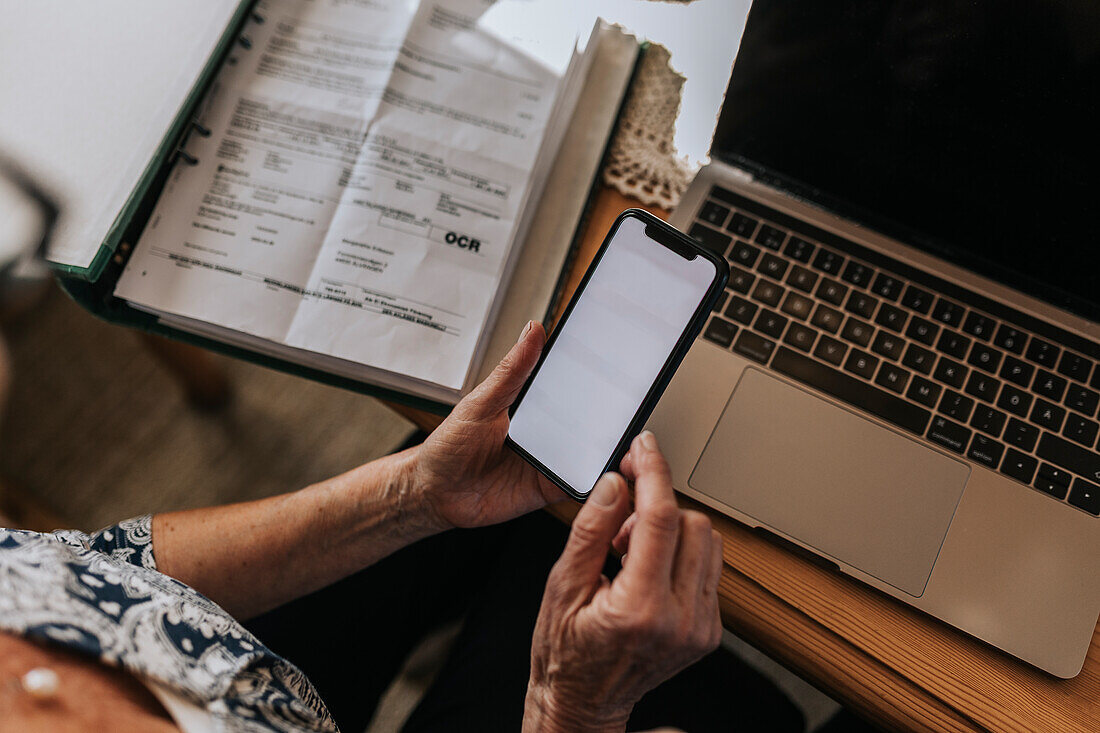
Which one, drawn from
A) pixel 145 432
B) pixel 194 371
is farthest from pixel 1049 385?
pixel 145 432

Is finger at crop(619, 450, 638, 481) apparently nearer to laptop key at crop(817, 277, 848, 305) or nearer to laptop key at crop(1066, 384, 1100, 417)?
laptop key at crop(817, 277, 848, 305)

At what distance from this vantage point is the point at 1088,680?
475 mm

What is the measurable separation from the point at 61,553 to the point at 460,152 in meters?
0.44

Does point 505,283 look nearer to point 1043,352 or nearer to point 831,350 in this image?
point 831,350

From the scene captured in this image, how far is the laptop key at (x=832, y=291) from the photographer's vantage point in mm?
546

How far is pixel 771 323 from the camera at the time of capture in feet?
1.78

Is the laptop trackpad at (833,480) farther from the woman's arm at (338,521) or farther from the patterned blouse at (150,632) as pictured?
the patterned blouse at (150,632)

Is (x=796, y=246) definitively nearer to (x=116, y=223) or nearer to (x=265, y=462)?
(x=116, y=223)

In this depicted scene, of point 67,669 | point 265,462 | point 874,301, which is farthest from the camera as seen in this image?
point 265,462

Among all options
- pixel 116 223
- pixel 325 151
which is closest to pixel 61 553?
pixel 116 223

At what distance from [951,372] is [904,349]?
39mm

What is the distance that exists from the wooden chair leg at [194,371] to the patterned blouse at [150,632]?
1.77 ft

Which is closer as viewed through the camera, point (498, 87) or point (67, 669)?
point (67, 669)

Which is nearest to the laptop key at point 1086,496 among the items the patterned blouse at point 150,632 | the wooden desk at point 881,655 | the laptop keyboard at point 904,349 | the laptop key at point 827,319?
the laptop keyboard at point 904,349
